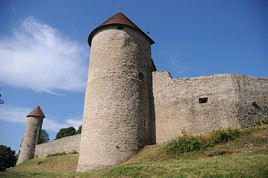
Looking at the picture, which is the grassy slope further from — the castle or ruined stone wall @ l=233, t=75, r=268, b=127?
ruined stone wall @ l=233, t=75, r=268, b=127

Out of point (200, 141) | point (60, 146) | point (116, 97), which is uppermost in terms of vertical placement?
point (116, 97)

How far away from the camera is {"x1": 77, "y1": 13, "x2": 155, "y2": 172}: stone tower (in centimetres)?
1360

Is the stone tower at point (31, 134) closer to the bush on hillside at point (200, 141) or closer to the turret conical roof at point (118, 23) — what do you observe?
the turret conical roof at point (118, 23)

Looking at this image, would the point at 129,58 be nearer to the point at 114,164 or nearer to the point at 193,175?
the point at 114,164

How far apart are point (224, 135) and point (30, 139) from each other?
2617cm

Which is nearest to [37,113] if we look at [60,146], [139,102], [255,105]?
[60,146]

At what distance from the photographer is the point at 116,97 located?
1440cm

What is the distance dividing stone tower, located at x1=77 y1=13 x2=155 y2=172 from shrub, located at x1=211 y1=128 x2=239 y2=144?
4.17 meters

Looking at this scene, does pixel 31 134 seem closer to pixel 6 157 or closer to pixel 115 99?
pixel 6 157

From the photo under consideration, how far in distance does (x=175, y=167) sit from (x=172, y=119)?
239 inches

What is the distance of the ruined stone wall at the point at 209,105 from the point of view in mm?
13906

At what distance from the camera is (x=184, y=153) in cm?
1138

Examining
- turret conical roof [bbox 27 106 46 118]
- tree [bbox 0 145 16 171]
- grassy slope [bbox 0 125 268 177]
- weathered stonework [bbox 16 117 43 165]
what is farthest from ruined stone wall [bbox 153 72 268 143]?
tree [bbox 0 145 16 171]

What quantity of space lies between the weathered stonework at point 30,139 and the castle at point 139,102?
755 inches
